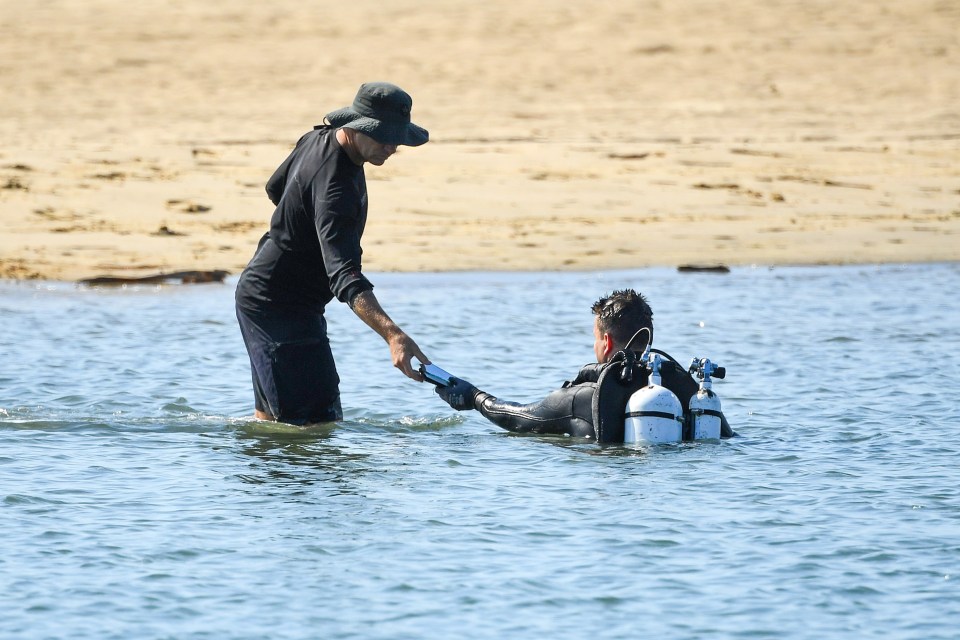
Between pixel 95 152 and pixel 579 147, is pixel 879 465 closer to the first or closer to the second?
pixel 579 147

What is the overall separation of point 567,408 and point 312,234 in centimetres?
136

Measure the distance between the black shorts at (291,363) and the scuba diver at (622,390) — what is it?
22.1 inches

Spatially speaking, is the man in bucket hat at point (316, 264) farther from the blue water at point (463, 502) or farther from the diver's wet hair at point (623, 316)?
the diver's wet hair at point (623, 316)

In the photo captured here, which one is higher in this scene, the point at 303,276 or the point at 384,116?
the point at 384,116

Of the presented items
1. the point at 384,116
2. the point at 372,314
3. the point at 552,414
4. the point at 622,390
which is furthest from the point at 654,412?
the point at 384,116

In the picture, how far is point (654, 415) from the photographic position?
18.9 ft

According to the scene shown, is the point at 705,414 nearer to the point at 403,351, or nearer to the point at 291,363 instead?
the point at 403,351

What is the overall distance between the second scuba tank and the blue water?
0.17 meters

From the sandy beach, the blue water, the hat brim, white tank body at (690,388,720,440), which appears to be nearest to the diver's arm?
the blue water

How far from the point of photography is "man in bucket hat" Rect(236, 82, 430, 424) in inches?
209

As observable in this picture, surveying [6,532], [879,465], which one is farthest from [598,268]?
[6,532]

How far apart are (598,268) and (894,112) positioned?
5.92 m

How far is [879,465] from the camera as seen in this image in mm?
6117

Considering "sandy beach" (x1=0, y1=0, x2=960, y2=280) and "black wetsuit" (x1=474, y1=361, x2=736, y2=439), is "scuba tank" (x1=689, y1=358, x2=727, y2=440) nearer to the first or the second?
"black wetsuit" (x1=474, y1=361, x2=736, y2=439)
